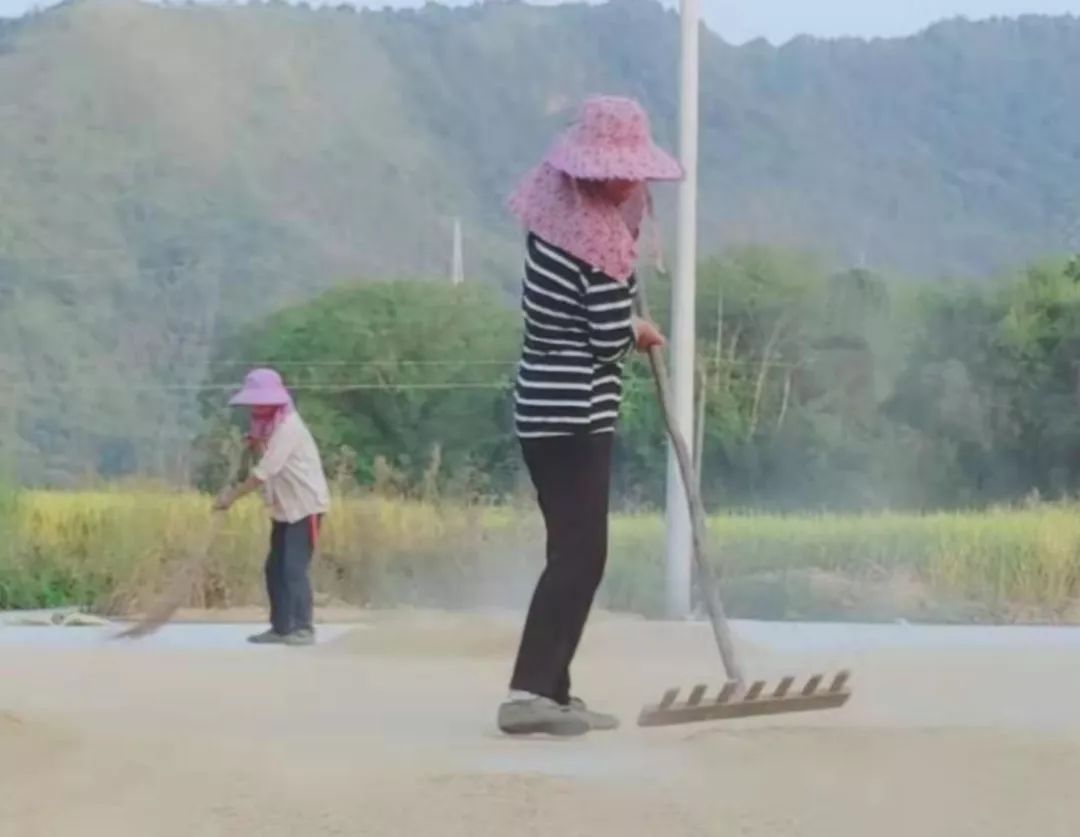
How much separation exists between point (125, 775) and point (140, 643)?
→ 491cm

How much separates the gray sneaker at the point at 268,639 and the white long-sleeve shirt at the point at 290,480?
0.53 m

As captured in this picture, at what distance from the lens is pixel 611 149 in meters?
5.79

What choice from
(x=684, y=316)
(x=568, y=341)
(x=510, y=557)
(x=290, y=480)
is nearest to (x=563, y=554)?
(x=568, y=341)

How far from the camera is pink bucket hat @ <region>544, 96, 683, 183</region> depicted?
18.8ft

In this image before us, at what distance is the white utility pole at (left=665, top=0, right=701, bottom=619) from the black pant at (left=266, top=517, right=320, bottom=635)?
186 cm

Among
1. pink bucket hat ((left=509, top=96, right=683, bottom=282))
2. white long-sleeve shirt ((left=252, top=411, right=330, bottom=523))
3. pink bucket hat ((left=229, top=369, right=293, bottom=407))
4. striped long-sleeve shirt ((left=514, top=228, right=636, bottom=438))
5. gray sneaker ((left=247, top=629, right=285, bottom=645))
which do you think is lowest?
gray sneaker ((left=247, top=629, right=285, bottom=645))

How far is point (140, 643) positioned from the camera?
9.68 metres

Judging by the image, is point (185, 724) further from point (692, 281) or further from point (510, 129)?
point (510, 129)

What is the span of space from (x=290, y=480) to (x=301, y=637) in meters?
0.75

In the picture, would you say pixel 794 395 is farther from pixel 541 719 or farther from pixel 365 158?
pixel 541 719

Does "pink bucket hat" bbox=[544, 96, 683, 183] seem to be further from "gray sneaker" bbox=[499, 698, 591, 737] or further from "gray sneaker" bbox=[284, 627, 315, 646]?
"gray sneaker" bbox=[284, 627, 315, 646]

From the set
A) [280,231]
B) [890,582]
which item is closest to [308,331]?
[280,231]

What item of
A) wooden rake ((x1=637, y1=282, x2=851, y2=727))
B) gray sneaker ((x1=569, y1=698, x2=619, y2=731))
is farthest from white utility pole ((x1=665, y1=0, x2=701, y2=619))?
gray sneaker ((x1=569, y1=698, x2=619, y2=731))

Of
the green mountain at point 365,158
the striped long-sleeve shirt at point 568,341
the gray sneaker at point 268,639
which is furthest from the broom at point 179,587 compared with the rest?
the striped long-sleeve shirt at point 568,341
